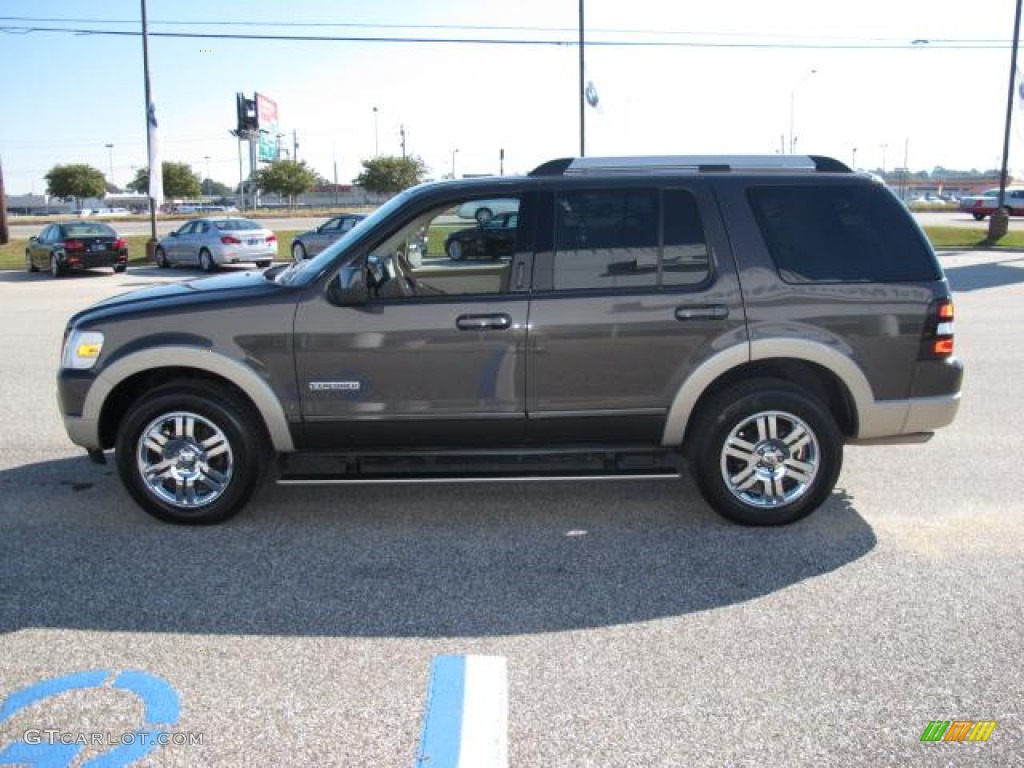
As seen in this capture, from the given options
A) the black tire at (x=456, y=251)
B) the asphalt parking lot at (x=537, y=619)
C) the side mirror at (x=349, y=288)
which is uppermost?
the black tire at (x=456, y=251)

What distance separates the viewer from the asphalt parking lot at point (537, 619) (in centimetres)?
304

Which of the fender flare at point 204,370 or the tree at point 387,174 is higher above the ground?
the tree at point 387,174

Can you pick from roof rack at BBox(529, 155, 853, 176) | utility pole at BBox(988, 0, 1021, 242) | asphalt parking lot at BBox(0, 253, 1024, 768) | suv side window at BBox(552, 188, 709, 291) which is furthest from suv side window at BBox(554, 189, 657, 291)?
utility pole at BBox(988, 0, 1021, 242)

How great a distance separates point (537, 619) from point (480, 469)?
1.15m

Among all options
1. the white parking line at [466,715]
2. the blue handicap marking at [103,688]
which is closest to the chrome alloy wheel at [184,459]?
the blue handicap marking at [103,688]

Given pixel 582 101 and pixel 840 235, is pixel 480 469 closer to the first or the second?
pixel 840 235

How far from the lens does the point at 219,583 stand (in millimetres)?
4246

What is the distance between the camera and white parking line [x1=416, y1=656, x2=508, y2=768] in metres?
2.90

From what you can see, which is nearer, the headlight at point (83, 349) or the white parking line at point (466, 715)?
the white parking line at point (466, 715)

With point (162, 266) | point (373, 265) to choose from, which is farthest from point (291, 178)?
point (373, 265)

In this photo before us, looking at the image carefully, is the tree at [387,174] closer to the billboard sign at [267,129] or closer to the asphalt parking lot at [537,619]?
the billboard sign at [267,129]

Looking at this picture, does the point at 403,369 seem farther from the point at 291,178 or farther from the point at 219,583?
the point at 291,178

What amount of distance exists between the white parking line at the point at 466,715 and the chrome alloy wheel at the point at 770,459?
1.93 m

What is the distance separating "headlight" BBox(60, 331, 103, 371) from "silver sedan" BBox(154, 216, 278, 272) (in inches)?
803
